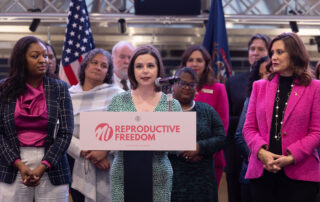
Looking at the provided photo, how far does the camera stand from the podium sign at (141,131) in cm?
220

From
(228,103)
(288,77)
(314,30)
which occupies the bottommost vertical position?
(228,103)

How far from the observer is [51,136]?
283 centimetres

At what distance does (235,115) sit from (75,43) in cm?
223

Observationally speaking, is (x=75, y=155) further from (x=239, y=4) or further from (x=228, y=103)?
(x=239, y=4)

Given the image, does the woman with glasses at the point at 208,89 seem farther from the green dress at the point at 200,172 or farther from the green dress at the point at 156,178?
the green dress at the point at 156,178

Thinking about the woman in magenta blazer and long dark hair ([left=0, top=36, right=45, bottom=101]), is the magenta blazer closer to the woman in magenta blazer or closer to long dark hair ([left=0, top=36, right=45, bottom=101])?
the woman in magenta blazer

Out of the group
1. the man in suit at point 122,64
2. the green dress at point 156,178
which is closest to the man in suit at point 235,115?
the man in suit at point 122,64

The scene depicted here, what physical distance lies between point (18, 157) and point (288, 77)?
6.03 feet

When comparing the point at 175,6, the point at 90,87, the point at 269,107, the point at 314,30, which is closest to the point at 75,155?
the point at 90,87

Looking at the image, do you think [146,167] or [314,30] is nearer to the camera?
[146,167]

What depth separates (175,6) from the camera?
21.5 feet

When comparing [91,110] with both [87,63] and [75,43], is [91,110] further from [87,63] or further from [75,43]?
[75,43]

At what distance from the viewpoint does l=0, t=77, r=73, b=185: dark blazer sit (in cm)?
272

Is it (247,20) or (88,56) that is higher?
(247,20)
